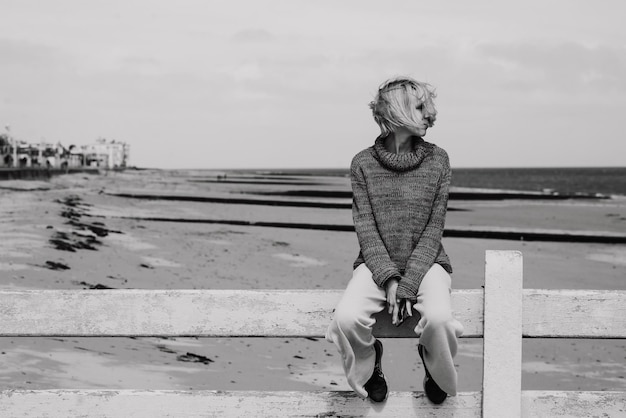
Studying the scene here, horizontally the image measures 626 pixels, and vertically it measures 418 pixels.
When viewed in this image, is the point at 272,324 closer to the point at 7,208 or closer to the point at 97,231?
the point at 97,231

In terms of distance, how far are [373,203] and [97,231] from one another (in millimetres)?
14375

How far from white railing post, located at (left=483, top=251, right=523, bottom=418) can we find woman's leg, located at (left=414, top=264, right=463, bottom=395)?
0.17 meters

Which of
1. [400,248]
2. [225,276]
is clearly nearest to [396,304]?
[400,248]

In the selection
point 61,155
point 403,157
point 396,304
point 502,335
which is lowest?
point 502,335

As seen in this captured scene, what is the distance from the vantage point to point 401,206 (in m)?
3.46

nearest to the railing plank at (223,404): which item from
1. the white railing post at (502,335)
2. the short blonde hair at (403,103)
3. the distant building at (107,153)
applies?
the white railing post at (502,335)

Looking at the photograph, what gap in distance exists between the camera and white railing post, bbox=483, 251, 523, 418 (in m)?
3.34

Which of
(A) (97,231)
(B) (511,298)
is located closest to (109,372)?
(B) (511,298)

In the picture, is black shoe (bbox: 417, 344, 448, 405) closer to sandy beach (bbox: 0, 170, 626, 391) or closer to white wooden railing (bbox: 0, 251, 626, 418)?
white wooden railing (bbox: 0, 251, 626, 418)

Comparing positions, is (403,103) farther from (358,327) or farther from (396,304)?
(358,327)

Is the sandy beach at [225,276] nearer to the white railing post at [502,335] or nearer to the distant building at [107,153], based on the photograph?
the white railing post at [502,335]

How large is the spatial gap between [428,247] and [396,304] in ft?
0.96

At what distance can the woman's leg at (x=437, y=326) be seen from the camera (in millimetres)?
3207

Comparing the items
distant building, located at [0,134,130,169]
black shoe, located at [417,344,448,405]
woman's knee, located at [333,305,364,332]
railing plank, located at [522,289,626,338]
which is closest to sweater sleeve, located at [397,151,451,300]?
woman's knee, located at [333,305,364,332]
